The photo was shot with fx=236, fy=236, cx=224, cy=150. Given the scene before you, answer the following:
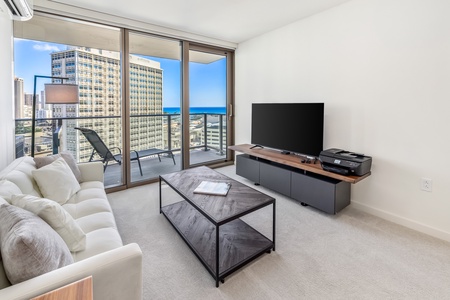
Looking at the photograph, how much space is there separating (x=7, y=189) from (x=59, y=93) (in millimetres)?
1588

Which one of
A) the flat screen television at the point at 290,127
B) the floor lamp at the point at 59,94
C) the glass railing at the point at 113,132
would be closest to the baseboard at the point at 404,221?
the flat screen television at the point at 290,127

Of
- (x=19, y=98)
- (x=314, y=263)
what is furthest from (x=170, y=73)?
(x=314, y=263)

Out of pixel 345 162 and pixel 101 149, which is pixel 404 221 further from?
pixel 101 149

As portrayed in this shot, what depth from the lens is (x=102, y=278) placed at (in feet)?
3.51

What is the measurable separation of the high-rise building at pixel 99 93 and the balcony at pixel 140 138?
1cm

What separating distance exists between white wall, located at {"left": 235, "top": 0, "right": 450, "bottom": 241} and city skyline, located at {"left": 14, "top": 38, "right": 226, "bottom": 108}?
1.86 metres

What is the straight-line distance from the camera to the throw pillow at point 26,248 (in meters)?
0.94

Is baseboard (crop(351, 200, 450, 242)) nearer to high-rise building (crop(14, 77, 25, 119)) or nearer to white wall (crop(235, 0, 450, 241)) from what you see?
white wall (crop(235, 0, 450, 241))

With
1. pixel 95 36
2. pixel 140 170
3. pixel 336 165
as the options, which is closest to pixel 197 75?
pixel 95 36

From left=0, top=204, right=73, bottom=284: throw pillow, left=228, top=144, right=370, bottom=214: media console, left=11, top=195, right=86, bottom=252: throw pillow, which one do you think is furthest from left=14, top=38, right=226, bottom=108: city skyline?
left=0, top=204, right=73, bottom=284: throw pillow

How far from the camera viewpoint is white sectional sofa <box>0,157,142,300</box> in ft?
3.13

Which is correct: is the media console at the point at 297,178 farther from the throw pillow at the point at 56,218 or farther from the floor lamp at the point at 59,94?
the floor lamp at the point at 59,94

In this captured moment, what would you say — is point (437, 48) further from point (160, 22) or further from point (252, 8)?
point (160, 22)

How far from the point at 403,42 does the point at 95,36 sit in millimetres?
3870
